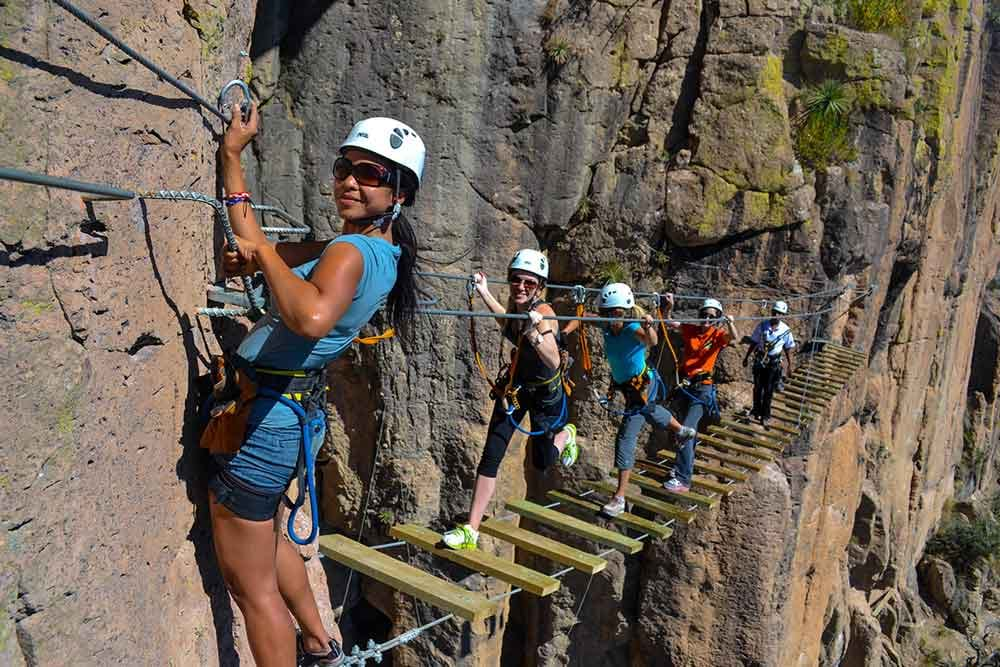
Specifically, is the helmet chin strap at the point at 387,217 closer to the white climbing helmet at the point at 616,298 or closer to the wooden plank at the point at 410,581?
the wooden plank at the point at 410,581

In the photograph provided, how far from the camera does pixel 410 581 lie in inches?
142

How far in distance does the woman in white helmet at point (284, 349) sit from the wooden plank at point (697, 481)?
4.38 metres

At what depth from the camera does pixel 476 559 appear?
13.4 feet

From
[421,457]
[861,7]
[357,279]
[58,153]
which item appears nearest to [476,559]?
[357,279]

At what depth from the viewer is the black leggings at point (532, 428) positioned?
14.6ft

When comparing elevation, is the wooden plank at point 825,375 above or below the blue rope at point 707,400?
above

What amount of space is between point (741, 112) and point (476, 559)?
6296 mm

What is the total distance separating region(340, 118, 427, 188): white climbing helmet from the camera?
89.1 inches

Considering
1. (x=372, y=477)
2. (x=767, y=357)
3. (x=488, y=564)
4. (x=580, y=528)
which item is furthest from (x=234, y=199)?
(x=372, y=477)

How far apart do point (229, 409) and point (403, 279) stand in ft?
2.24

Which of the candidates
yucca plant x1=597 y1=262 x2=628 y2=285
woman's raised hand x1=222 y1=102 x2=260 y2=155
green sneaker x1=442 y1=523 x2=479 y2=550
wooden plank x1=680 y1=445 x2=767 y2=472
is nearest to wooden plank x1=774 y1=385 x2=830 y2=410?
wooden plank x1=680 y1=445 x2=767 y2=472

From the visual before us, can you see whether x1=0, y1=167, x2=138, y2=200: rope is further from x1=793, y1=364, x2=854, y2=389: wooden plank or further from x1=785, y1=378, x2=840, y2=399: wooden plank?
x1=793, y1=364, x2=854, y2=389: wooden plank

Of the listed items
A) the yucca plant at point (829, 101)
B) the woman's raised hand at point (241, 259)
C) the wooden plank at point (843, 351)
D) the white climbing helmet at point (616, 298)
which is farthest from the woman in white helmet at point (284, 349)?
the wooden plank at point (843, 351)

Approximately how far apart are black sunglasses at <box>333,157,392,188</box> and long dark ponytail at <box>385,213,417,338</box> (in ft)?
0.46
